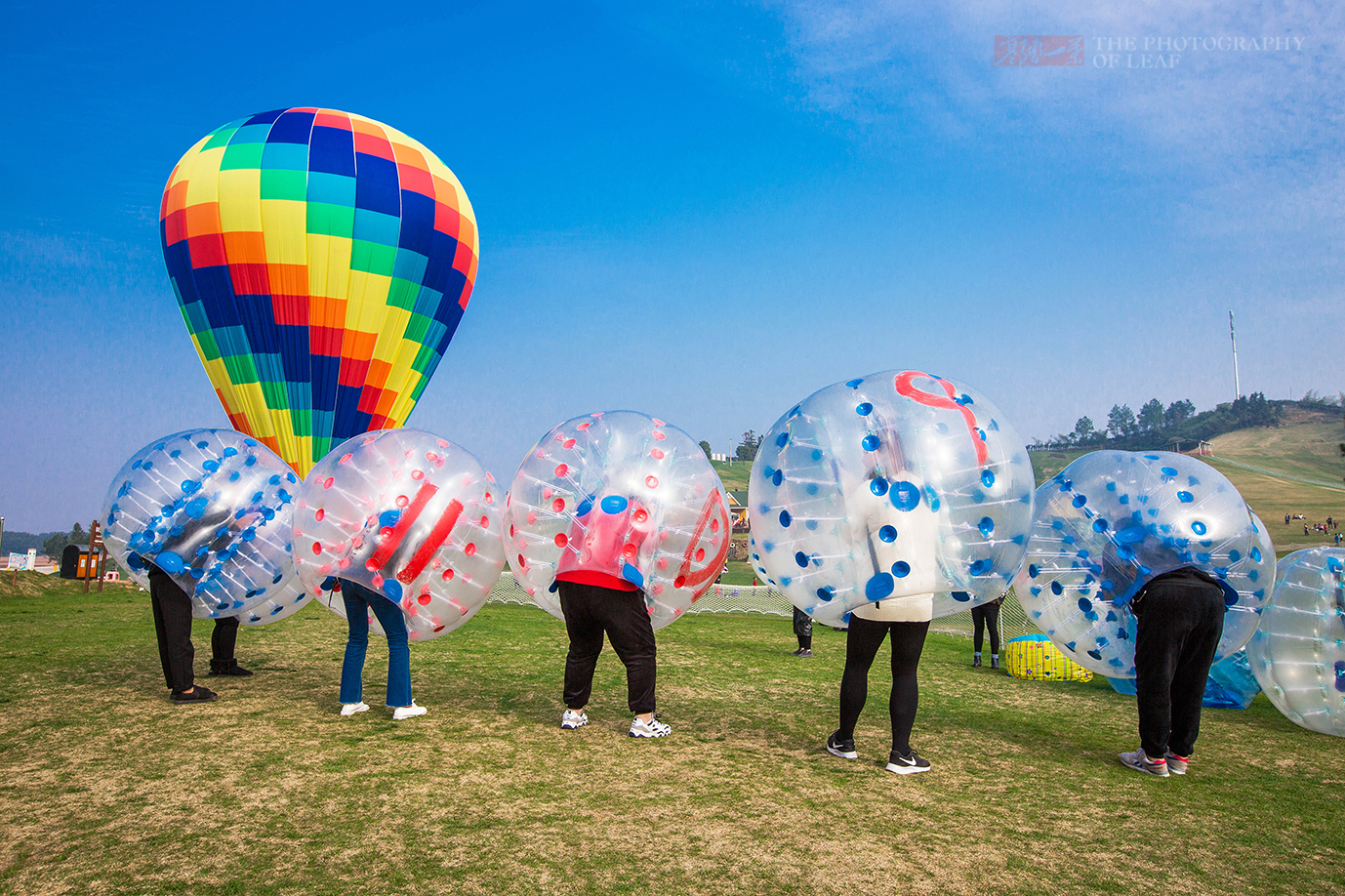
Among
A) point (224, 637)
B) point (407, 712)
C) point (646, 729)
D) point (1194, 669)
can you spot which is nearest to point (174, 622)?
point (224, 637)

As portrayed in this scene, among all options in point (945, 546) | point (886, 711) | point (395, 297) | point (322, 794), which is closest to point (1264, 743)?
point (886, 711)

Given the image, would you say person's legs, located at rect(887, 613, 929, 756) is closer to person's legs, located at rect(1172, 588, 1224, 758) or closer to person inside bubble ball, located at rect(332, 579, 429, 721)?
person's legs, located at rect(1172, 588, 1224, 758)

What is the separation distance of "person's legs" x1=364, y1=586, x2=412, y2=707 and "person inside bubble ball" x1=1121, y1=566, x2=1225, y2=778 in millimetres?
→ 5320

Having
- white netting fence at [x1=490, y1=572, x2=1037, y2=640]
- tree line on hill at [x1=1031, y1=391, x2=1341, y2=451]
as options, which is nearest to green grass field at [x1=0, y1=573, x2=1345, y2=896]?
white netting fence at [x1=490, y1=572, x2=1037, y2=640]

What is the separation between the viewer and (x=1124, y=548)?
5480mm

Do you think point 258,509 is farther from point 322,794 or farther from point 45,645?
point 45,645

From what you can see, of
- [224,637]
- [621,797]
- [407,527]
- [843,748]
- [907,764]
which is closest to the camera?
[621,797]

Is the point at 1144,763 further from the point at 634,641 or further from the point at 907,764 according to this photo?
the point at 634,641

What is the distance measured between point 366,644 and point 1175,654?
5858 millimetres

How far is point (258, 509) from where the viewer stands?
6.71m

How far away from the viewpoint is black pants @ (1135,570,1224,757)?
516 centimetres

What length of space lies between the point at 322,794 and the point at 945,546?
387cm

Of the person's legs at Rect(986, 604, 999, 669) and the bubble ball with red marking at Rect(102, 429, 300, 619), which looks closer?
the bubble ball with red marking at Rect(102, 429, 300, 619)

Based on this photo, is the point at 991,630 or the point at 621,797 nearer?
the point at 621,797
